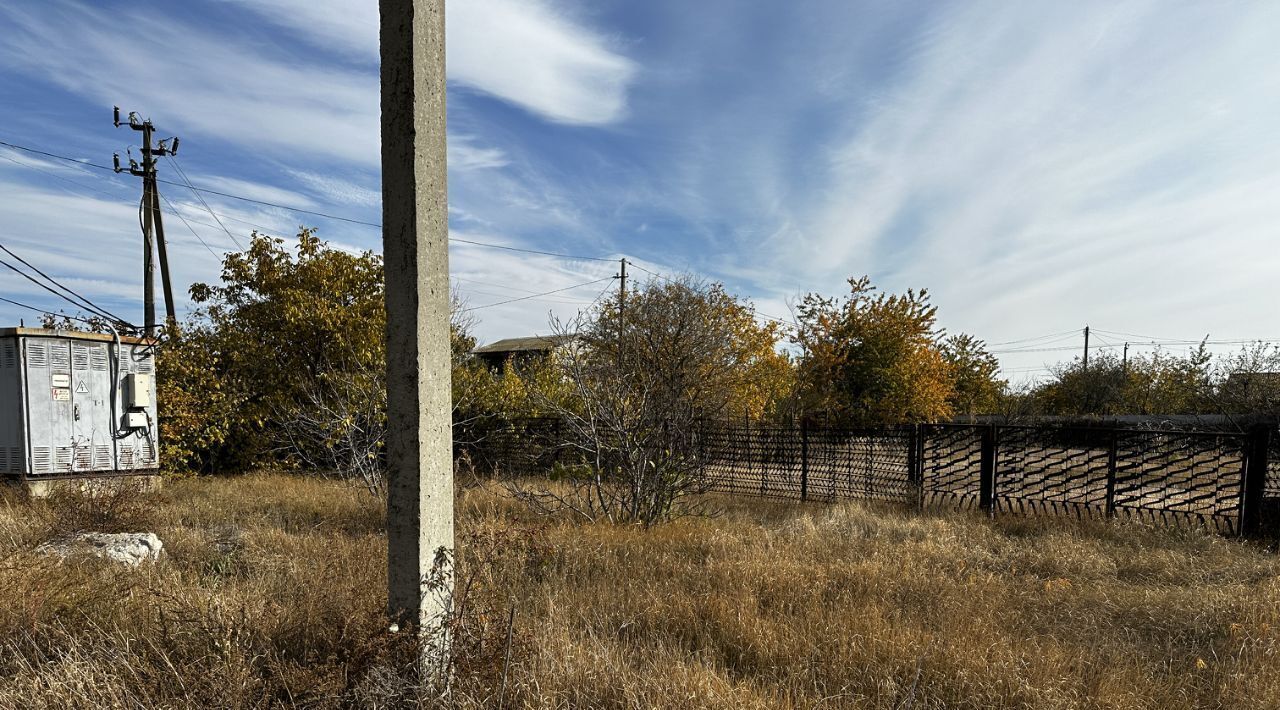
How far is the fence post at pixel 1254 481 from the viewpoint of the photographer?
242 inches

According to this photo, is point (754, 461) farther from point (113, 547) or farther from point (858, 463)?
point (113, 547)

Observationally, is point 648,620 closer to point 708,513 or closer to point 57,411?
point 708,513

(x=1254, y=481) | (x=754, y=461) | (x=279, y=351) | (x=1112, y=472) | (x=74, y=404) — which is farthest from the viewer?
(x=279, y=351)

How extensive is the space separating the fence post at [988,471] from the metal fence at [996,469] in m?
0.01

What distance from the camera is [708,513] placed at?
739 centimetres

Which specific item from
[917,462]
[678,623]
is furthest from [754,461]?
[678,623]

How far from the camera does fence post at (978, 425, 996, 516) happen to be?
7.36 meters

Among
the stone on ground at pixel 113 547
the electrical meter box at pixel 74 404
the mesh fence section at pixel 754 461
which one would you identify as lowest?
the mesh fence section at pixel 754 461

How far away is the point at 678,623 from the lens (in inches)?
138

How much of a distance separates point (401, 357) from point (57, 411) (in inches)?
320

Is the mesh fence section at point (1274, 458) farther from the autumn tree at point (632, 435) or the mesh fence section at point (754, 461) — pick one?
the autumn tree at point (632, 435)

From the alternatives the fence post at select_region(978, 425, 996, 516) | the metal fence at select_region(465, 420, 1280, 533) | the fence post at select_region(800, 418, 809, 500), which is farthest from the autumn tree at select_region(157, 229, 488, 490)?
the fence post at select_region(978, 425, 996, 516)

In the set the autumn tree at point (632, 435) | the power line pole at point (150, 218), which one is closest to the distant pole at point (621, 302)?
the autumn tree at point (632, 435)

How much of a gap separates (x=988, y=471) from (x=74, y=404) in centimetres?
1087
